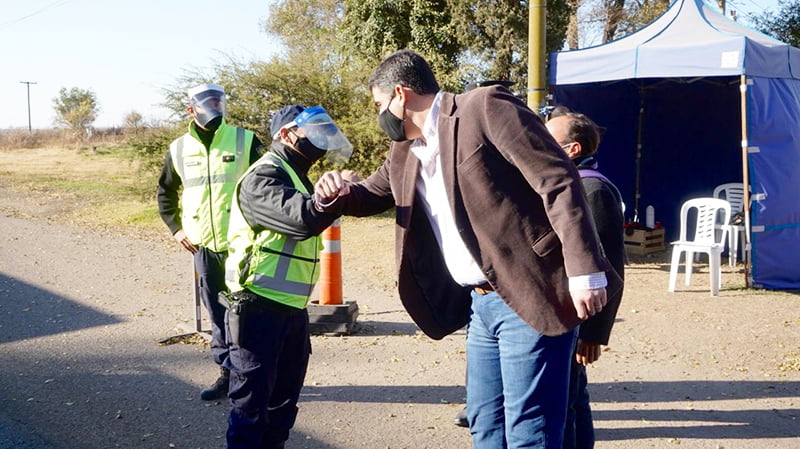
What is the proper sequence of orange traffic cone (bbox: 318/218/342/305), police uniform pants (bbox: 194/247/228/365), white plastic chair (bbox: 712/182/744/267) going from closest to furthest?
1. police uniform pants (bbox: 194/247/228/365)
2. orange traffic cone (bbox: 318/218/342/305)
3. white plastic chair (bbox: 712/182/744/267)

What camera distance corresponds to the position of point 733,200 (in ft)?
39.0

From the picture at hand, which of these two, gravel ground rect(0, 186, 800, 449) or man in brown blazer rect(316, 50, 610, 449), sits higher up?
man in brown blazer rect(316, 50, 610, 449)

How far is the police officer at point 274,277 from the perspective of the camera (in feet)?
Result: 11.7

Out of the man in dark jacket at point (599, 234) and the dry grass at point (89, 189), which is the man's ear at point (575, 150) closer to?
the man in dark jacket at point (599, 234)

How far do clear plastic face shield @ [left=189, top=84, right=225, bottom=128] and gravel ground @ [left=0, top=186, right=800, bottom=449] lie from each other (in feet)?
6.30

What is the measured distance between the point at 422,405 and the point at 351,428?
2.03 feet

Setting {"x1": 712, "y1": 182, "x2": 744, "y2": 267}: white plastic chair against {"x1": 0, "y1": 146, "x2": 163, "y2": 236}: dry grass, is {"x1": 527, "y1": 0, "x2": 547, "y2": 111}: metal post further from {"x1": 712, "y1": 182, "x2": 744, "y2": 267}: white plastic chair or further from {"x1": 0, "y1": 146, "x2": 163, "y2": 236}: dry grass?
{"x1": 0, "y1": 146, "x2": 163, "y2": 236}: dry grass

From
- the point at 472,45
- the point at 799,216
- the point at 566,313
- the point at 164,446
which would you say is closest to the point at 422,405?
the point at 164,446

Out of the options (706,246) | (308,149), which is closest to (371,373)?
(308,149)

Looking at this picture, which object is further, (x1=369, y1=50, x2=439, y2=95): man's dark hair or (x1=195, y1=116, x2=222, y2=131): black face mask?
(x1=195, y1=116, x2=222, y2=131): black face mask

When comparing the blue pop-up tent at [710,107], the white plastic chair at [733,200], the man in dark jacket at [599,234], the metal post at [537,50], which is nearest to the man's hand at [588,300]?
the man in dark jacket at [599,234]

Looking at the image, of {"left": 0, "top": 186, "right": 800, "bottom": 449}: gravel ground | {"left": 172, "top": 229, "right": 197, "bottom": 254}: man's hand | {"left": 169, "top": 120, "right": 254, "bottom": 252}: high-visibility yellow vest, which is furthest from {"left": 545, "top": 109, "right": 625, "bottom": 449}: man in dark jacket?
{"left": 172, "top": 229, "right": 197, "bottom": 254}: man's hand

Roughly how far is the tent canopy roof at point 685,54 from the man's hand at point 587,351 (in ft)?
22.0

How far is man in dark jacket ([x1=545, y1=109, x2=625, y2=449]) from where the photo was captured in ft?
10.8
